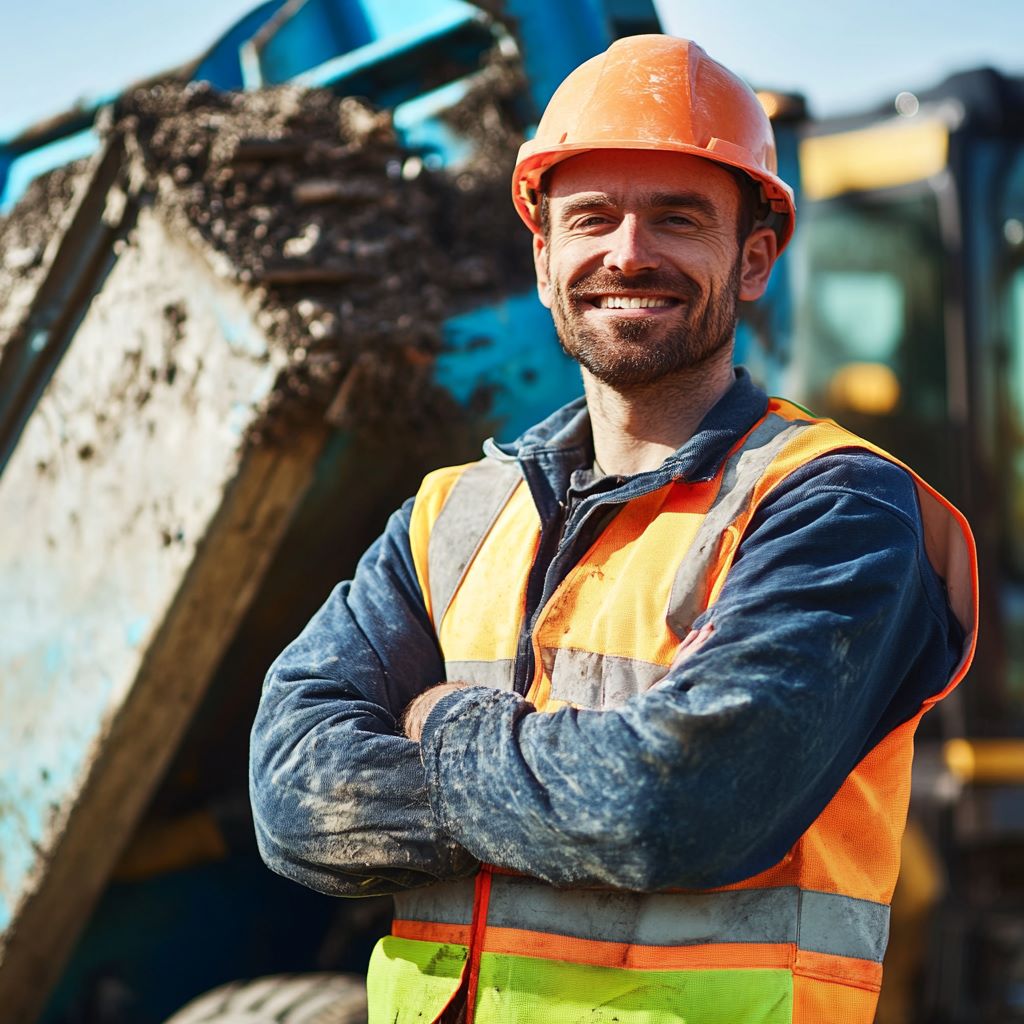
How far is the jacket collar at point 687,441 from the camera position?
6.02 ft

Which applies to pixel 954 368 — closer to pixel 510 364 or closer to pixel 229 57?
pixel 510 364

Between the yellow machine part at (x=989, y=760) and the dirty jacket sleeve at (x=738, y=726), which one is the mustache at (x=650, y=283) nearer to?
the dirty jacket sleeve at (x=738, y=726)

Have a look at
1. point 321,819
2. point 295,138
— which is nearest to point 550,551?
point 321,819

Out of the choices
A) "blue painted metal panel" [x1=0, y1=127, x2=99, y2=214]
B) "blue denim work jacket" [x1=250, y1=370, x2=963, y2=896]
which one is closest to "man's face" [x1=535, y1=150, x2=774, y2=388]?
"blue denim work jacket" [x1=250, y1=370, x2=963, y2=896]

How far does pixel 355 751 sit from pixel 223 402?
103 centimetres

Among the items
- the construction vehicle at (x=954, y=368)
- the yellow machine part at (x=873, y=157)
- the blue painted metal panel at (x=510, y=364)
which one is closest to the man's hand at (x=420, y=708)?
the blue painted metal panel at (x=510, y=364)

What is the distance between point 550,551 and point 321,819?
1.62 ft

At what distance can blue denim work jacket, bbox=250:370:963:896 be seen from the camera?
1.54 metres

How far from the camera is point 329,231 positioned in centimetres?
263

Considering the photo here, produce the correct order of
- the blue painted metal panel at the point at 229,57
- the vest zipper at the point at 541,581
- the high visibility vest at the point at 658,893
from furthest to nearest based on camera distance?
the blue painted metal panel at the point at 229,57, the vest zipper at the point at 541,581, the high visibility vest at the point at 658,893

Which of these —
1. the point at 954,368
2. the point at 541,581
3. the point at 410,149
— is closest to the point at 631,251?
the point at 541,581

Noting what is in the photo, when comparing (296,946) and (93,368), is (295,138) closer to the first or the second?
(93,368)

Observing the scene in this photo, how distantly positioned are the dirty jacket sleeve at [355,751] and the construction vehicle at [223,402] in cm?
62

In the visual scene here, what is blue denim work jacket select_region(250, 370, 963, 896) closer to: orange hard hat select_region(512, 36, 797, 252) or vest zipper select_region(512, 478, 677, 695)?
vest zipper select_region(512, 478, 677, 695)
